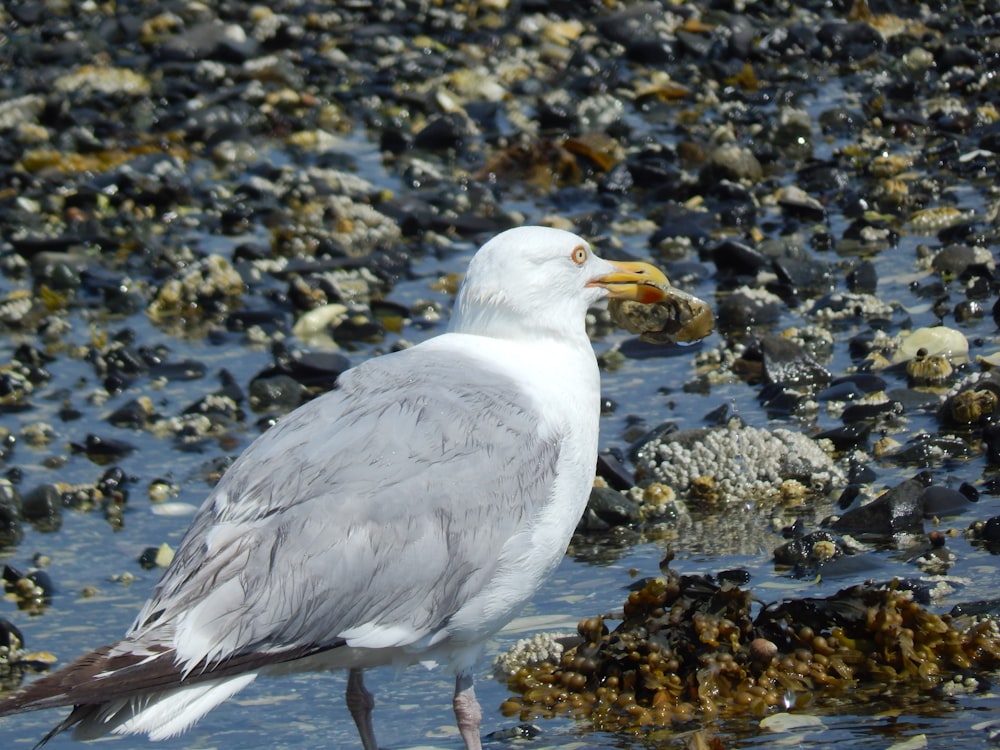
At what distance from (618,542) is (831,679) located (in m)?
1.64

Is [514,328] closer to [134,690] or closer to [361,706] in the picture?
[361,706]

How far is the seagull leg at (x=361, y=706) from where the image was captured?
515cm

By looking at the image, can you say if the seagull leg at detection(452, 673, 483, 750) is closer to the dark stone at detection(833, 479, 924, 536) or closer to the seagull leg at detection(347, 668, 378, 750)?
the seagull leg at detection(347, 668, 378, 750)

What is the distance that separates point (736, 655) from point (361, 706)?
3.98ft

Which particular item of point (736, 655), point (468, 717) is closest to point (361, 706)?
point (468, 717)

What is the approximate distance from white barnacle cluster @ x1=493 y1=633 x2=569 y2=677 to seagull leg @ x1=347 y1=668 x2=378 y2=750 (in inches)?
27.0

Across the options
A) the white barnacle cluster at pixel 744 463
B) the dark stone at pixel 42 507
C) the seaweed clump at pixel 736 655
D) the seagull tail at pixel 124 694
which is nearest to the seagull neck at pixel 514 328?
the seaweed clump at pixel 736 655

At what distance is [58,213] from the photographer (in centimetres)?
1144

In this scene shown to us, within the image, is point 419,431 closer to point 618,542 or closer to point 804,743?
point 804,743

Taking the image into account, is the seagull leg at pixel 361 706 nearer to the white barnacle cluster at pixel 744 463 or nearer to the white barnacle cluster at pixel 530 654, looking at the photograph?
the white barnacle cluster at pixel 530 654

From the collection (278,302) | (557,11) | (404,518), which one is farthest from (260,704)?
(557,11)

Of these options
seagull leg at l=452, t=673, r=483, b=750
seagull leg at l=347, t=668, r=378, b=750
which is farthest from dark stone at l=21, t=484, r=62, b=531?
seagull leg at l=452, t=673, r=483, b=750

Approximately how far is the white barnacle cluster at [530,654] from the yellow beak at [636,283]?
4.00 feet

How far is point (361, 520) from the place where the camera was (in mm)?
4672
